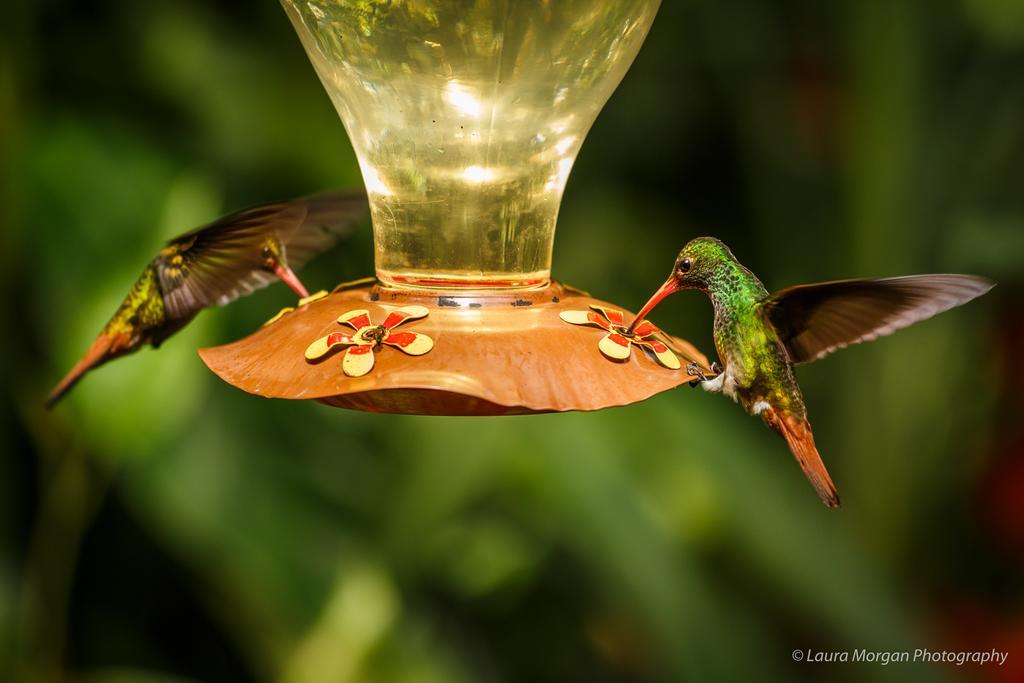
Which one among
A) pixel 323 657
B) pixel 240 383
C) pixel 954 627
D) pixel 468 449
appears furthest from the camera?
pixel 954 627

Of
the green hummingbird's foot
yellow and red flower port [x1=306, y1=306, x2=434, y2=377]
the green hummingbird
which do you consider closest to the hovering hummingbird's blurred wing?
the green hummingbird

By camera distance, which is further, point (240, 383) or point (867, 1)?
point (867, 1)

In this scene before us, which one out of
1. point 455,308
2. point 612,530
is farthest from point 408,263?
point 612,530

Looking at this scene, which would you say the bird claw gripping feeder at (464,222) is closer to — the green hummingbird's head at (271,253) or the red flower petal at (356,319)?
the red flower petal at (356,319)

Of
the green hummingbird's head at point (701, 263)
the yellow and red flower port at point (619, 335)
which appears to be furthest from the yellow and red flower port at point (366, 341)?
the green hummingbird's head at point (701, 263)

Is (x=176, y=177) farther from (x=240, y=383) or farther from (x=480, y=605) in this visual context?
(x=240, y=383)

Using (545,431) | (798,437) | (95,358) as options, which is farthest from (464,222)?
(545,431)

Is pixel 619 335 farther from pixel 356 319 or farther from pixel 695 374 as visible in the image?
pixel 356 319
